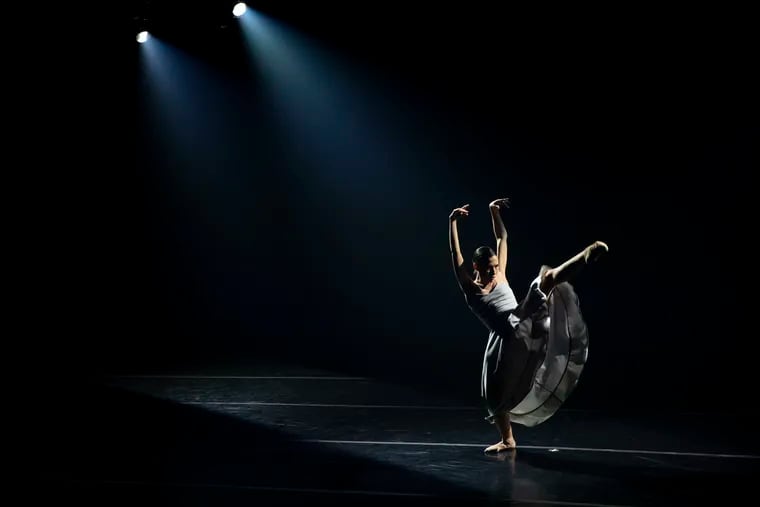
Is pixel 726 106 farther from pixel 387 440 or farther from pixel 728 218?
pixel 387 440

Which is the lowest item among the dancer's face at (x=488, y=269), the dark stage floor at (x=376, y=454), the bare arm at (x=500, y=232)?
Answer: the dark stage floor at (x=376, y=454)

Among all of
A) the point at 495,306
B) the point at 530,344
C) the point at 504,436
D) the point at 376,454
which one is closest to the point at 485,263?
the point at 495,306

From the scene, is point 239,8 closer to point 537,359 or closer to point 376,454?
point 376,454

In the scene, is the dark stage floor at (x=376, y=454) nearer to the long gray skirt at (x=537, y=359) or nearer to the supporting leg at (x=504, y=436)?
the supporting leg at (x=504, y=436)

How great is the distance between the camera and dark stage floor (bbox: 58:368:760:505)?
3.81 m

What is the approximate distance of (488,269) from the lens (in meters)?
4.50

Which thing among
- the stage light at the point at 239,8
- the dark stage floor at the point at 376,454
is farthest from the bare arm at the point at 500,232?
the stage light at the point at 239,8

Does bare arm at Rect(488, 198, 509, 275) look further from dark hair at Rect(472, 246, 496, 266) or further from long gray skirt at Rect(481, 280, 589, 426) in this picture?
long gray skirt at Rect(481, 280, 589, 426)

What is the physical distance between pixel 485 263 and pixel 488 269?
0.15 feet

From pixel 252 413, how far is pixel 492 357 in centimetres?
233

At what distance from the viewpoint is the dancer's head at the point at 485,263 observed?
4469 millimetres

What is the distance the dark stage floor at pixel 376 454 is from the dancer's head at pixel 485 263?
1.06 metres

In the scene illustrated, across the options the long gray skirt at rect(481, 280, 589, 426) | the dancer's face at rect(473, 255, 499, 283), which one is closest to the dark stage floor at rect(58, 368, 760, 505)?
the long gray skirt at rect(481, 280, 589, 426)

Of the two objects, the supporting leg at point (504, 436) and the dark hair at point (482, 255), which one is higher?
the dark hair at point (482, 255)
